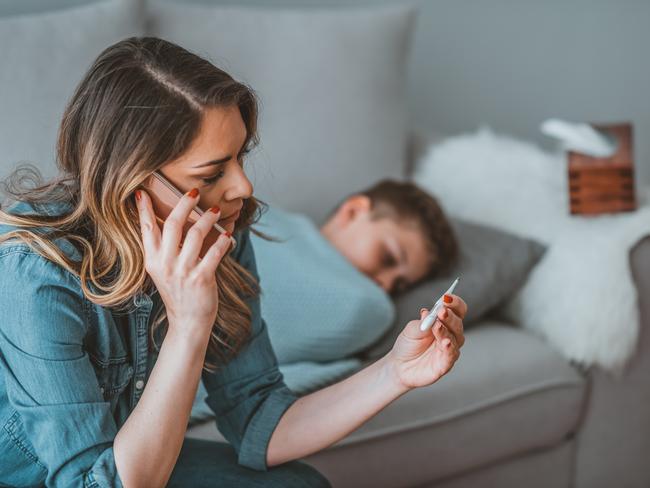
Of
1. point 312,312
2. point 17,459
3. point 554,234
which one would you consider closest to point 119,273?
point 17,459

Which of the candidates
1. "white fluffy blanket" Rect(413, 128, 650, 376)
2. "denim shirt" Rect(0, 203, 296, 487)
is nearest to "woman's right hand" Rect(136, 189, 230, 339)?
"denim shirt" Rect(0, 203, 296, 487)

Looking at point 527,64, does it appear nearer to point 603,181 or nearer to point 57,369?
point 603,181

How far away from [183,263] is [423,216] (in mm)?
864

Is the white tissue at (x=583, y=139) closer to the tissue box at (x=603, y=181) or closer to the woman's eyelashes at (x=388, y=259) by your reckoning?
the tissue box at (x=603, y=181)

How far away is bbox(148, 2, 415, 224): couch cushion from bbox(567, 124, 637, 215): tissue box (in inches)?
16.1

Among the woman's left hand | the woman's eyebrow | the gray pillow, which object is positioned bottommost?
the gray pillow

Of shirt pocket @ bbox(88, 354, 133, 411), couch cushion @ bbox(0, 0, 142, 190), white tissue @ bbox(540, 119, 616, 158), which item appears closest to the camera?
shirt pocket @ bbox(88, 354, 133, 411)

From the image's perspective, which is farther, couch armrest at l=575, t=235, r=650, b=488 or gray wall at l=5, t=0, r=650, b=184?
gray wall at l=5, t=0, r=650, b=184

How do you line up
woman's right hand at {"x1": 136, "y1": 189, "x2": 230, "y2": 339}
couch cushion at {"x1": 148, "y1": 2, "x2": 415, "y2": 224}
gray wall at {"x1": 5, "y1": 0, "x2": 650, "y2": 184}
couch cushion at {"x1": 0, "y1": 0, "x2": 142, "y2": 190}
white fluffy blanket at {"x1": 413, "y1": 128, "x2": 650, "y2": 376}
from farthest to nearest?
1. gray wall at {"x1": 5, "y1": 0, "x2": 650, "y2": 184}
2. couch cushion at {"x1": 148, "y1": 2, "x2": 415, "y2": 224}
3. white fluffy blanket at {"x1": 413, "y1": 128, "x2": 650, "y2": 376}
4. couch cushion at {"x1": 0, "y1": 0, "x2": 142, "y2": 190}
5. woman's right hand at {"x1": 136, "y1": 189, "x2": 230, "y2": 339}

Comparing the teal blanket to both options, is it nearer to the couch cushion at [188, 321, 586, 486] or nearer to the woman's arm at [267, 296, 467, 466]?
the couch cushion at [188, 321, 586, 486]

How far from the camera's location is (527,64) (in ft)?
8.73

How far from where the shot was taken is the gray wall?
251 cm

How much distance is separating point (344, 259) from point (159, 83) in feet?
2.37

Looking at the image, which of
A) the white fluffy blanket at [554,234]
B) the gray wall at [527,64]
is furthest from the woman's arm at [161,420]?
the gray wall at [527,64]
